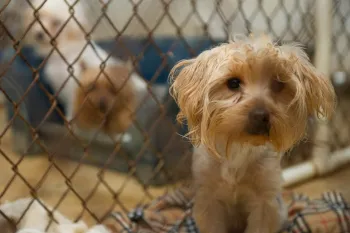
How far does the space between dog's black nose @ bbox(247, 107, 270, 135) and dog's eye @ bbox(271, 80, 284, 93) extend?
0.14 m

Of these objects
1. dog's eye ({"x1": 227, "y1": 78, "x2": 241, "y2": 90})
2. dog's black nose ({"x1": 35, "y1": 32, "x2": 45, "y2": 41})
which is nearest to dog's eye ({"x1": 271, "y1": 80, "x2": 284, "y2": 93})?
dog's eye ({"x1": 227, "y1": 78, "x2": 241, "y2": 90})

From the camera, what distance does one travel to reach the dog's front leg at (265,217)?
5.22ft

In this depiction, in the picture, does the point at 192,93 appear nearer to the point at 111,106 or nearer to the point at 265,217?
the point at 265,217

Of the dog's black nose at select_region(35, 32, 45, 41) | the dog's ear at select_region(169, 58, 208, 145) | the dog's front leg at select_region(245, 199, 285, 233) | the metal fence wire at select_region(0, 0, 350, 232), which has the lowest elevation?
the dog's front leg at select_region(245, 199, 285, 233)

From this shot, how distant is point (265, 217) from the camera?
1.60 m

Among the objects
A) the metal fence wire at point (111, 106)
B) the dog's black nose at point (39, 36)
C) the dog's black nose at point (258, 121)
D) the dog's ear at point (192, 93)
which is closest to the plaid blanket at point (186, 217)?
the metal fence wire at point (111, 106)

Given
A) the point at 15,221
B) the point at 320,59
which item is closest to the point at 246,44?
the point at 15,221

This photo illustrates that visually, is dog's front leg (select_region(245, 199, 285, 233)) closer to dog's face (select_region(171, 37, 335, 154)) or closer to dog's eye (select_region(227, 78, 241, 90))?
dog's face (select_region(171, 37, 335, 154))

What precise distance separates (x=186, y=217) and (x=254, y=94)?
2.76 ft

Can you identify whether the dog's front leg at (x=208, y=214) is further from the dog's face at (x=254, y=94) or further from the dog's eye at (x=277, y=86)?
the dog's eye at (x=277, y=86)

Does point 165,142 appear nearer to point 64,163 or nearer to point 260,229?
point 64,163

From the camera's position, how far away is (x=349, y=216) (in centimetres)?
190

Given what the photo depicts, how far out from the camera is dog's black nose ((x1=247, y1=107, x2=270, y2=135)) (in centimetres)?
130

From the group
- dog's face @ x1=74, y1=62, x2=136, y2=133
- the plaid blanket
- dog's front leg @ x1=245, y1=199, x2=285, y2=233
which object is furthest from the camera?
dog's face @ x1=74, y1=62, x2=136, y2=133
